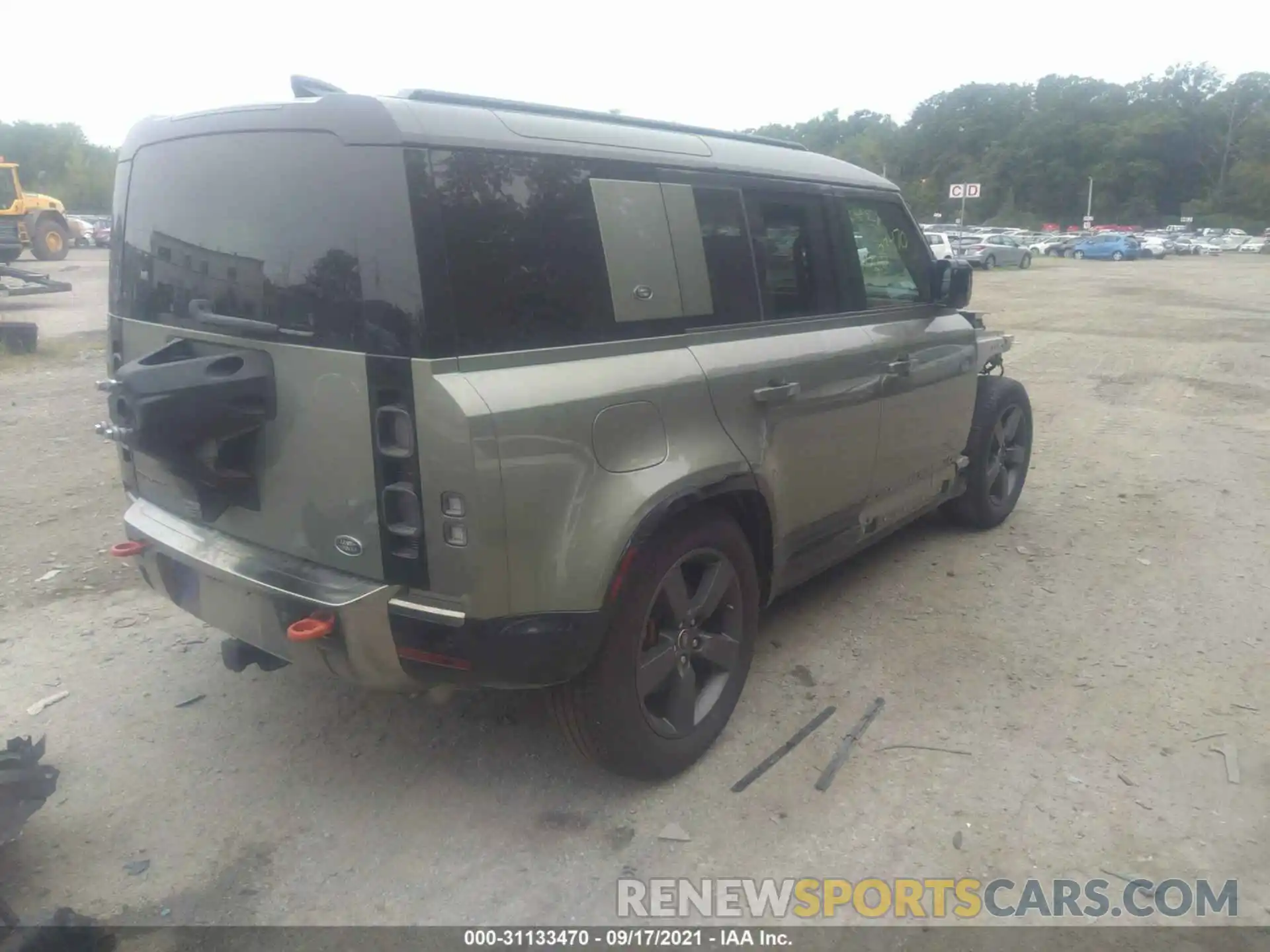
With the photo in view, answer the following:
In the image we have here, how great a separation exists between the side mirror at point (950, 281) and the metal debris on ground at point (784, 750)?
2.23m

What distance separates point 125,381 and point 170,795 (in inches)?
57.9

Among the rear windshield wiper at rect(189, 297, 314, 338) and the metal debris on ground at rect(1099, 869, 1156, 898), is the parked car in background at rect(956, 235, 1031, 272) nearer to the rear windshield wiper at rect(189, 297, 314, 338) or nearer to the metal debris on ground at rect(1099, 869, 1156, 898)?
the metal debris on ground at rect(1099, 869, 1156, 898)

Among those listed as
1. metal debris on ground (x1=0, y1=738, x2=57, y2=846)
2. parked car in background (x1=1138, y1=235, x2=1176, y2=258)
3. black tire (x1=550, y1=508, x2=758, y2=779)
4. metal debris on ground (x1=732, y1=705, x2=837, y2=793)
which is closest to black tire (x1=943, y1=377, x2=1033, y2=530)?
metal debris on ground (x1=732, y1=705, x2=837, y2=793)

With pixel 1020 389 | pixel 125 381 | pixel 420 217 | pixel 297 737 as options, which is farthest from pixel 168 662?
pixel 1020 389

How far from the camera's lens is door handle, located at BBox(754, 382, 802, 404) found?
130 inches

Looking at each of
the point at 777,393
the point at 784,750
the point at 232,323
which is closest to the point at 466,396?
the point at 232,323

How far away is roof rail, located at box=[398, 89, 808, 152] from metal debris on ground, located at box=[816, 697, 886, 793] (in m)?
2.34

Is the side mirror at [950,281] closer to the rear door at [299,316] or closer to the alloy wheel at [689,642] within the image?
the alloy wheel at [689,642]

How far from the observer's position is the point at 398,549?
252cm

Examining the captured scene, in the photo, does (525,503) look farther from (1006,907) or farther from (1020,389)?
(1020,389)

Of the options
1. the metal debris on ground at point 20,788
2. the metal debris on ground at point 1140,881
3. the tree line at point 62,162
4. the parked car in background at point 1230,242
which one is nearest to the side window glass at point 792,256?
the metal debris on ground at point 1140,881

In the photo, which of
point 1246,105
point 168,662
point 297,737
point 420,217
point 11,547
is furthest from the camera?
point 1246,105

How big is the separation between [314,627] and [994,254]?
38.5 metres

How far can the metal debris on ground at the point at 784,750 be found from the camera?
320cm
